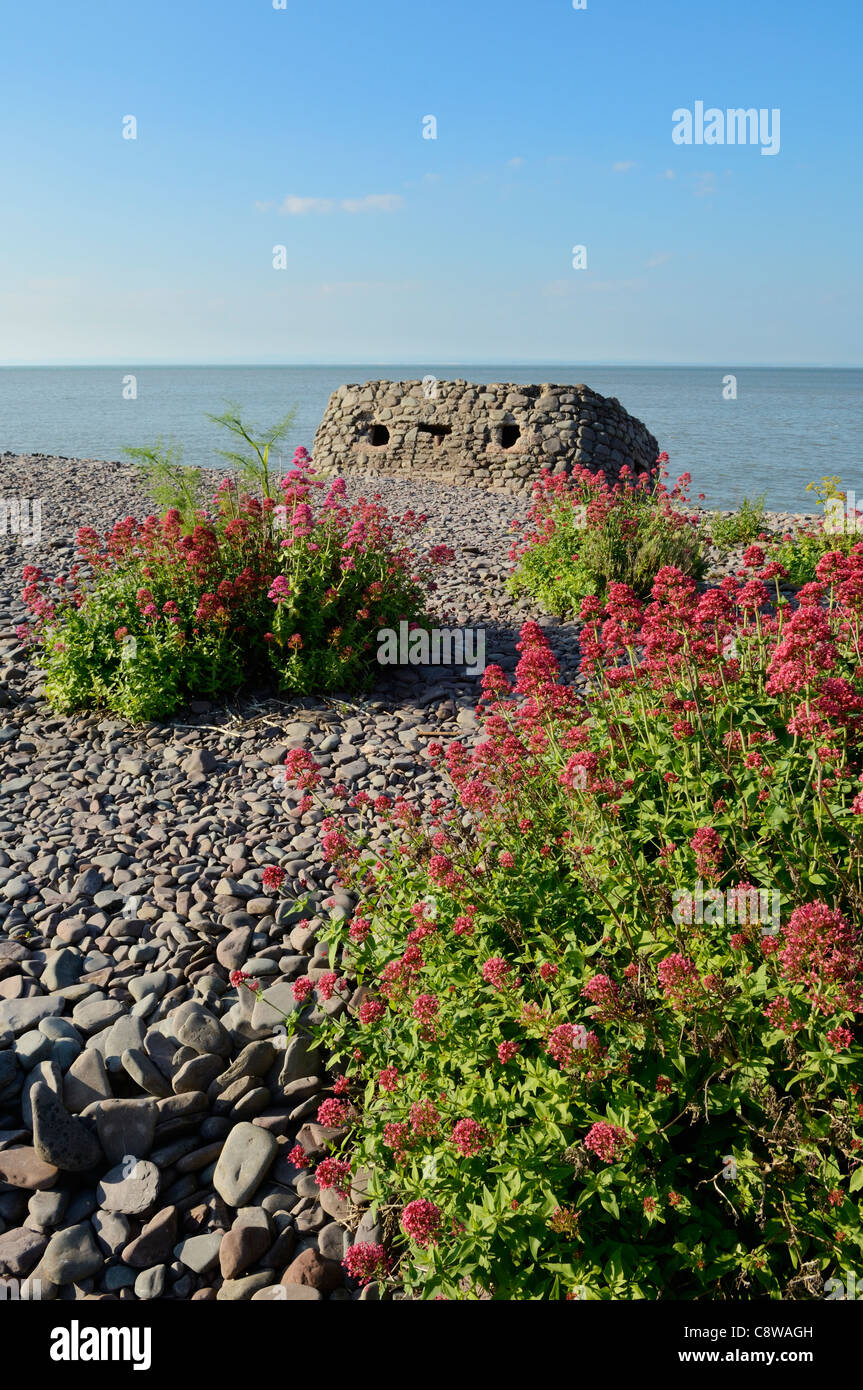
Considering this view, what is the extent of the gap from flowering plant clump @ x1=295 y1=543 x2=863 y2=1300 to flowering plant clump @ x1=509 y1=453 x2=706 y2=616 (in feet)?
15.6

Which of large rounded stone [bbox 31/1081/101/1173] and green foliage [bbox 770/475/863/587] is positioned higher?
green foliage [bbox 770/475/863/587]

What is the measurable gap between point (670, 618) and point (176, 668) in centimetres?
416

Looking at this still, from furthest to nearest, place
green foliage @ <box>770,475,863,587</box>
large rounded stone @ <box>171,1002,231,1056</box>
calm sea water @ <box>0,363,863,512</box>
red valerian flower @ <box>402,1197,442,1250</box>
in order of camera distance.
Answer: calm sea water @ <box>0,363,863,512</box>, green foliage @ <box>770,475,863,587</box>, large rounded stone @ <box>171,1002,231,1056</box>, red valerian flower @ <box>402,1197,442,1250</box>

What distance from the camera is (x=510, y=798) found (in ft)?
12.0

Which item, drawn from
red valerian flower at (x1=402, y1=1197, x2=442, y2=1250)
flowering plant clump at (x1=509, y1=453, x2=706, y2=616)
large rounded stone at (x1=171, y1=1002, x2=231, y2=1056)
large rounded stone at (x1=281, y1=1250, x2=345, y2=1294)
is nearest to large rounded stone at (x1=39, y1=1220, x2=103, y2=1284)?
large rounded stone at (x1=281, y1=1250, x2=345, y2=1294)

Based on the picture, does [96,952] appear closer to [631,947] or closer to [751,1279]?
[631,947]

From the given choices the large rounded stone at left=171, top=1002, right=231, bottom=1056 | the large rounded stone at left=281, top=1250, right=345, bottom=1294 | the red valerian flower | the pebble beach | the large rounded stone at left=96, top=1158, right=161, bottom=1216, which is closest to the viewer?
the red valerian flower

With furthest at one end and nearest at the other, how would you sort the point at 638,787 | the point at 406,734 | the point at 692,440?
1. the point at 692,440
2. the point at 406,734
3. the point at 638,787

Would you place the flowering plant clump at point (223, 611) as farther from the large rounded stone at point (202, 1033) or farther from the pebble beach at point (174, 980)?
the large rounded stone at point (202, 1033)

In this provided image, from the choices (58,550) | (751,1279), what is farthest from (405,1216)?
(58,550)

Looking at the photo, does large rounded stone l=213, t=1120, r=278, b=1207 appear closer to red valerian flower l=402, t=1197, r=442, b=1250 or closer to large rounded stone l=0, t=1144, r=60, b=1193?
large rounded stone l=0, t=1144, r=60, b=1193

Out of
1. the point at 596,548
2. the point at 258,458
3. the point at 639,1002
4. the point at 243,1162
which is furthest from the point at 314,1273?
the point at 258,458

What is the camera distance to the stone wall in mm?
16719
